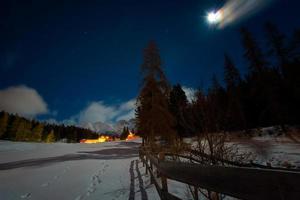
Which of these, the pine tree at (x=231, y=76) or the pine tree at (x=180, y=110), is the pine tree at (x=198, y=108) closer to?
the pine tree at (x=180, y=110)

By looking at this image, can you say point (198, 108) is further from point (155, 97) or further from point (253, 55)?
point (253, 55)

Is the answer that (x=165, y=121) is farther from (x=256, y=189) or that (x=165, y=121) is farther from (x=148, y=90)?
(x=256, y=189)

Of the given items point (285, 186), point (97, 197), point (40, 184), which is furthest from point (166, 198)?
point (40, 184)

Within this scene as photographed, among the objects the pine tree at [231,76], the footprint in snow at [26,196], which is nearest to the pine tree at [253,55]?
the pine tree at [231,76]

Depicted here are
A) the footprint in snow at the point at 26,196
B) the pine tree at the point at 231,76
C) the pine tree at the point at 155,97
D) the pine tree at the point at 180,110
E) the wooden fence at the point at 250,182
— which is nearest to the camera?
the wooden fence at the point at 250,182

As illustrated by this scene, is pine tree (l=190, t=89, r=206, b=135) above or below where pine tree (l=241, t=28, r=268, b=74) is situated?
below

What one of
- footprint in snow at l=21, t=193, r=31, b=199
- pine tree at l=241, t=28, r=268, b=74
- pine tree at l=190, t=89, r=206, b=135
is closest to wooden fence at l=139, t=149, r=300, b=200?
pine tree at l=190, t=89, r=206, b=135

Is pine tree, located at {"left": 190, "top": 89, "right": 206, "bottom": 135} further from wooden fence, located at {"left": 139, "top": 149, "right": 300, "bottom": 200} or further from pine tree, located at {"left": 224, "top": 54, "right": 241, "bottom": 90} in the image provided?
pine tree, located at {"left": 224, "top": 54, "right": 241, "bottom": 90}

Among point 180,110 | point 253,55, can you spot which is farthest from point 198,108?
point 253,55

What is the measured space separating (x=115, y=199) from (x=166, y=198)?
12.7 ft

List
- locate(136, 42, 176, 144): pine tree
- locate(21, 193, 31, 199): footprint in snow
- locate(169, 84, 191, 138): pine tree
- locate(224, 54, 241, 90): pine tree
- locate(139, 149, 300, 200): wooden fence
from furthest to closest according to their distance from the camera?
1. locate(224, 54, 241, 90): pine tree
2. locate(136, 42, 176, 144): pine tree
3. locate(169, 84, 191, 138): pine tree
4. locate(21, 193, 31, 199): footprint in snow
5. locate(139, 149, 300, 200): wooden fence

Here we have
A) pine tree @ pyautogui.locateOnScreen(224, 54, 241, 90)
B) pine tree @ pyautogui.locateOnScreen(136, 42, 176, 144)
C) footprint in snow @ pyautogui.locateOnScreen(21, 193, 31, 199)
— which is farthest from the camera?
pine tree @ pyautogui.locateOnScreen(224, 54, 241, 90)

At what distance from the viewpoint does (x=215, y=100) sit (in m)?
7.84

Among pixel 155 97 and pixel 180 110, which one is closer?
pixel 180 110
